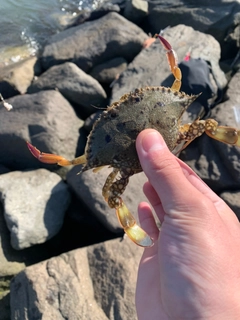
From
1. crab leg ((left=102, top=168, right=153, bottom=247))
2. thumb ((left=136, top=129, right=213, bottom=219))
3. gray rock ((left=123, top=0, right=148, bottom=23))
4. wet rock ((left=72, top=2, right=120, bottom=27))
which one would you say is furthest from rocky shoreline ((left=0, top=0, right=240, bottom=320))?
thumb ((left=136, top=129, right=213, bottom=219))

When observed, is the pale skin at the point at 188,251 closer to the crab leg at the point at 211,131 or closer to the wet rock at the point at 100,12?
the crab leg at the point at 211,131

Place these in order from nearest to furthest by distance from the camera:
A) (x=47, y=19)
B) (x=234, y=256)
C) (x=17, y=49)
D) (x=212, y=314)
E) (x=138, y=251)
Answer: (x=212, y=314) → (x=234, y=256) → (x=138, y=251) → (x=17, y=49) → (x=47, y=19)

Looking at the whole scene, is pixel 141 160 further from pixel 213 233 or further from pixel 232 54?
pixel 232 54

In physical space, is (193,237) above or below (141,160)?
below

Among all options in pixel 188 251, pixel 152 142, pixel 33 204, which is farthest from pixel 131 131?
pixel 33 204

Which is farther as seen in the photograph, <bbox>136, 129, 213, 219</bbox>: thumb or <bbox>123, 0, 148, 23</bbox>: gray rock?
<bbox>123, 0, 148, 23</bbox>: gray rock

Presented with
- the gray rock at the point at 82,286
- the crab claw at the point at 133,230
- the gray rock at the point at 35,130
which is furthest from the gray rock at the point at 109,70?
the crab claw at the point at 133,230

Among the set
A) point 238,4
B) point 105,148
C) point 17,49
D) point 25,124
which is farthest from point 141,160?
point 17,49

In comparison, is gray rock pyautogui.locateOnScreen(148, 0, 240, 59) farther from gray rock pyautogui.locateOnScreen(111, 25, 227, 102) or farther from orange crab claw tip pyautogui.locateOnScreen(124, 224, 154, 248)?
orange crab claw tip pyautogui.locateOnScreen(124, 224, 154, 248)
